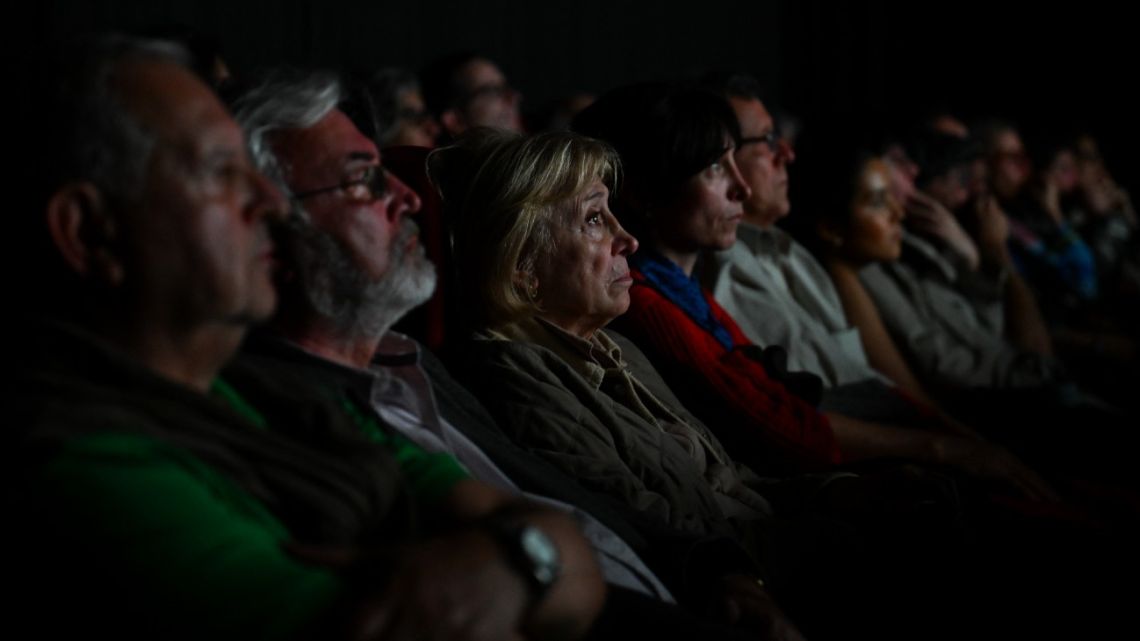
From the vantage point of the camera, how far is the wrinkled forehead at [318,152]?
1506 millimetres

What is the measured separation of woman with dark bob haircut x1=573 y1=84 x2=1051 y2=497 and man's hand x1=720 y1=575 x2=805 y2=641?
610 mm

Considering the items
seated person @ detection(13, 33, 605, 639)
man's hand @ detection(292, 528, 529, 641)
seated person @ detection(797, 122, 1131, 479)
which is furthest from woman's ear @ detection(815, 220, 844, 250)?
man's hand @ detection(292, 528, 529, 641)

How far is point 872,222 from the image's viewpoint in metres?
3.30

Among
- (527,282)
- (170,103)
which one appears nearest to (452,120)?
(527,282)

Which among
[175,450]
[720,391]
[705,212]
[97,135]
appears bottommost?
[720,391]

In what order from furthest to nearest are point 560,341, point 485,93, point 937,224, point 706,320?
point 485,93
point 937,224
point 706,320
point 560,341

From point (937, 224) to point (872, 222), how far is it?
0.62 metres

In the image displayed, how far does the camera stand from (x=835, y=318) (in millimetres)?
3133

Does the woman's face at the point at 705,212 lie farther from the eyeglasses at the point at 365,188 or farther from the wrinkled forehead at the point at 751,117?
the eyeglasses at the point at 365,188

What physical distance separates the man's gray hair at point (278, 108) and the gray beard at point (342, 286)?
0.16 feet

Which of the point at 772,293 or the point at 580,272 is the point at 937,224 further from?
the point at 580,272

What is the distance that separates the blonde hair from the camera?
1917mm

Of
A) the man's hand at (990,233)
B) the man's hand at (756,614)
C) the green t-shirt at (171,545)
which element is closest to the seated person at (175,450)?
the green t-shirt at (171,545)

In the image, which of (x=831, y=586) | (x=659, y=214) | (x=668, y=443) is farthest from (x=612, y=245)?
(x=831, y=586)
